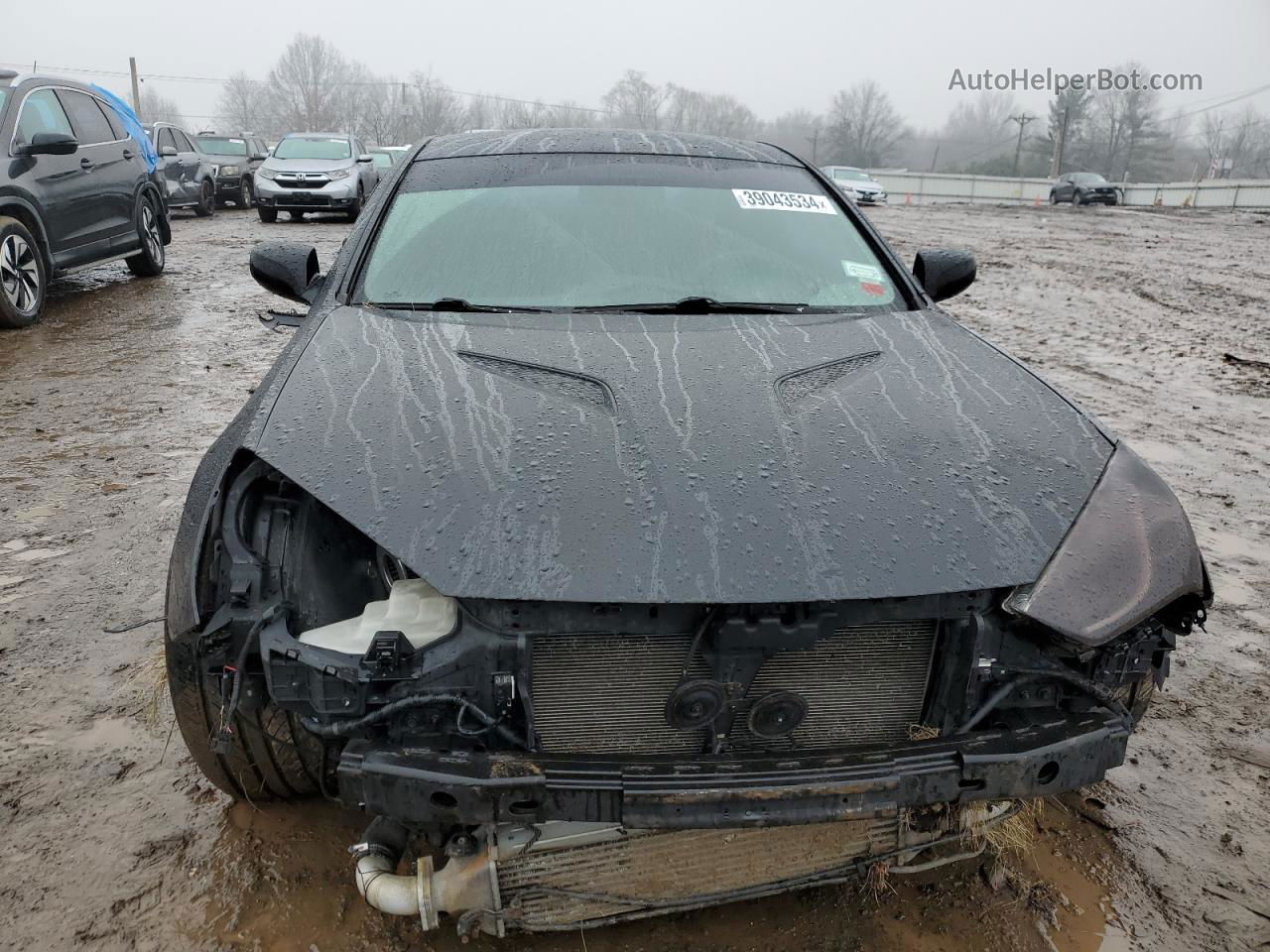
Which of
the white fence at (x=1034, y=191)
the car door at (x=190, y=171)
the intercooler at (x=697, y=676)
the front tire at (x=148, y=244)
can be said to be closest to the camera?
the intercooler at (x=697, y=676)

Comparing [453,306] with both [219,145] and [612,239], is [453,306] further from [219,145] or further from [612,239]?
[219,145]

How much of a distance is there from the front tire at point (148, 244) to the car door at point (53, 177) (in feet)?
3.71

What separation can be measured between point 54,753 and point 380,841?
1.16 meters

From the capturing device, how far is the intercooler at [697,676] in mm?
1666

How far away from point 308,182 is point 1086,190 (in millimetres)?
26003

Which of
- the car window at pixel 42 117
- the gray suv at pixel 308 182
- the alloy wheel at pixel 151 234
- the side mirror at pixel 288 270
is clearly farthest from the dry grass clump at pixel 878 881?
the gray suv at pixel 308 182

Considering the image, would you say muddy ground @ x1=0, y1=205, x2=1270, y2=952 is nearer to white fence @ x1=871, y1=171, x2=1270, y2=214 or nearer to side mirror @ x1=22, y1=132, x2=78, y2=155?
side mirror @ x1=22, y1=132, x2=78, y2=155

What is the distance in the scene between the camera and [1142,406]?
571 centimetres

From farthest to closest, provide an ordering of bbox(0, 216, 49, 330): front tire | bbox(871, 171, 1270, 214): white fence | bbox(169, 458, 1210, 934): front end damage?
bbox(871, 171, 1270, 214): white fence, bbox(0, 216, 49, 330): front tire, bbox(169, 458, 1210, 934): front end damage

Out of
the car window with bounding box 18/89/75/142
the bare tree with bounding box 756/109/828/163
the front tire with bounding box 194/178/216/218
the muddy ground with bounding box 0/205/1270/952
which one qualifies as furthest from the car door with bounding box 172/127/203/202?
the bare tree with bounding box 756/109/828/163

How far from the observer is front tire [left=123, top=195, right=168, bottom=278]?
882 centimetres

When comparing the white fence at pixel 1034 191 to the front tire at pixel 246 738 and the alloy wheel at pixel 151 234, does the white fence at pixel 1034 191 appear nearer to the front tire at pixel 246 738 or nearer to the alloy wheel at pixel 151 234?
the alloy wheel at pixel 151 234

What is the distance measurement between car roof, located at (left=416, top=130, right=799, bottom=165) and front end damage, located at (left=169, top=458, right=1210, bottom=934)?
5.93ft

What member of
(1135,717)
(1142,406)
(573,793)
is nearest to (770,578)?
(573,793)
